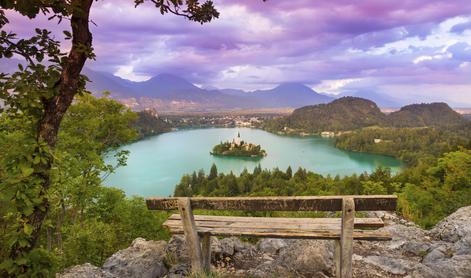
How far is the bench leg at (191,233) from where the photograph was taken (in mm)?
3848

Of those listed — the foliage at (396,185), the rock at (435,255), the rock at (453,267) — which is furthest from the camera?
the foliage at (396,185)

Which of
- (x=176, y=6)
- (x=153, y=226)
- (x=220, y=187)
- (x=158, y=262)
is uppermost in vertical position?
(x=176, y=6)

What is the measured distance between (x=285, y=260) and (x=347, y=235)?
1.70 m

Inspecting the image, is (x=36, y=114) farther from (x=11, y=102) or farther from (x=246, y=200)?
(x=246, y=200)

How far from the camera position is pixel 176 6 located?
3336 mm

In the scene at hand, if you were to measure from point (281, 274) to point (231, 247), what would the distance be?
118 centimetres

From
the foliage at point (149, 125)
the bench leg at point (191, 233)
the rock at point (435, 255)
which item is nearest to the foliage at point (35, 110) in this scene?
the bench leg at point (191, 233)

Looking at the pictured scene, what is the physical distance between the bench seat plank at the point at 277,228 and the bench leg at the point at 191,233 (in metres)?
0.13

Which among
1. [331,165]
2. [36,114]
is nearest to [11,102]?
[36,114]

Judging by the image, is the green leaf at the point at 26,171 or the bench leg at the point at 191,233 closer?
the green leaf at the point at 26,171

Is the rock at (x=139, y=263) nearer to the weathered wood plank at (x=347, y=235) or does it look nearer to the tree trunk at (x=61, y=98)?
the tree trunk at (x=61, y=98)

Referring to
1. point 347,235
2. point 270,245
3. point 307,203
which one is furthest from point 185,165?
point 307,203

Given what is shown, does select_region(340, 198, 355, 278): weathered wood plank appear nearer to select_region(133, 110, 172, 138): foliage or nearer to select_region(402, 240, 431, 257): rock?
select_region(402, 240, 431, 257): rock

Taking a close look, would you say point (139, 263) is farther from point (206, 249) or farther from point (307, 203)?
point (307, 203)
